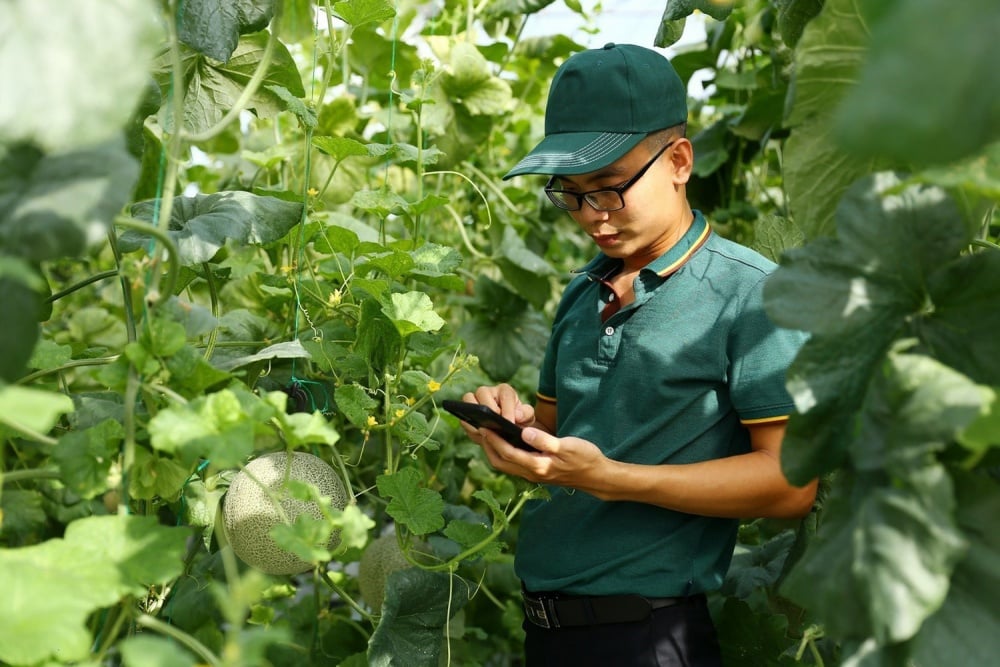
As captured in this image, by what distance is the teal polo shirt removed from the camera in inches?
52.6

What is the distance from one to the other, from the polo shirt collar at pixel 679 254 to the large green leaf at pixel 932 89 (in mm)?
778

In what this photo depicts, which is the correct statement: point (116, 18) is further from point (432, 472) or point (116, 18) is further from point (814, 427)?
point (432, 472)

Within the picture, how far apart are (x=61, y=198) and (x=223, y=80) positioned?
754mm

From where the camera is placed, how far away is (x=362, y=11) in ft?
4.75

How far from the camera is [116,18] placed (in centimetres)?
75

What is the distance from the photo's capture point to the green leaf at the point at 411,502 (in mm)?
1349

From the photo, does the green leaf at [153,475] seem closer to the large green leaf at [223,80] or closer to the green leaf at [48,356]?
the green leaf at [48,356]

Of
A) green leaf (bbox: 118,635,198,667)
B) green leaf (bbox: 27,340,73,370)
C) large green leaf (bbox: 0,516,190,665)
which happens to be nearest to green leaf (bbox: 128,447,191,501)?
Result: large green leaf (bbox: 0,516,190,665)

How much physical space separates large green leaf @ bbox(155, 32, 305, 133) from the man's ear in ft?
1.88

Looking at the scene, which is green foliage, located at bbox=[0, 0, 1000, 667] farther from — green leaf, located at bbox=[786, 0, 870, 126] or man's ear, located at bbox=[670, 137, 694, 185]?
man's ear, located at bbox=[670, 137, 694, 185]

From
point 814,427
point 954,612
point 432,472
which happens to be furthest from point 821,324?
point 432,472

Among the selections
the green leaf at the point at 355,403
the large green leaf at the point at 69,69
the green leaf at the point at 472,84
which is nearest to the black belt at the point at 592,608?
the green leaf at the point at 355,403

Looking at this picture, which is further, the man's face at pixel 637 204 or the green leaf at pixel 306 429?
the man's face at pixel 637 204

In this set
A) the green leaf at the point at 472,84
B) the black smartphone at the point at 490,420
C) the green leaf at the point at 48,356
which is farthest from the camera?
the green leaf at the point at 472,84
